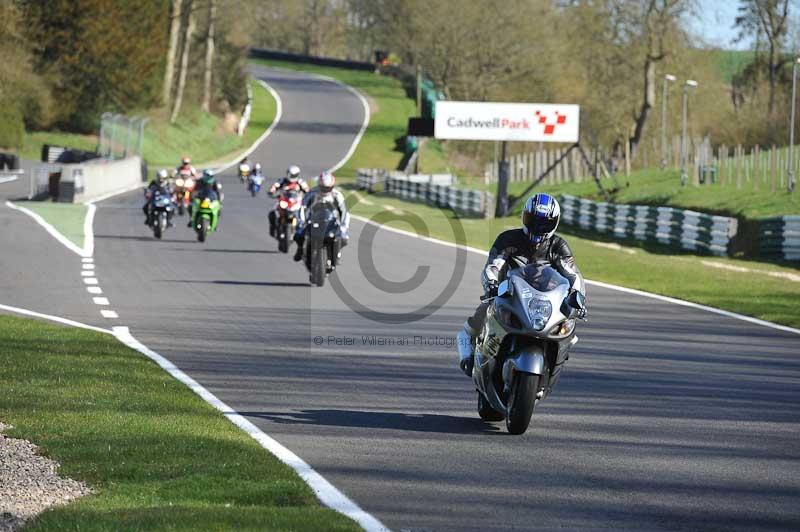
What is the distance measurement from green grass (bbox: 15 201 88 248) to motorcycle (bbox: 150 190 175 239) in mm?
1502

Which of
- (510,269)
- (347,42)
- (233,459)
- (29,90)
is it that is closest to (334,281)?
(510,269)

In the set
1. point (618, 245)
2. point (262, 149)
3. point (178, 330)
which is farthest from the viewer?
point (262, 149)

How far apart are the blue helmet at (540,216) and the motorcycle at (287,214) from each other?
18549 millimetres

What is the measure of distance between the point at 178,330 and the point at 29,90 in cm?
5513

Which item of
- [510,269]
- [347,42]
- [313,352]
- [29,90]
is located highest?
[347,42]

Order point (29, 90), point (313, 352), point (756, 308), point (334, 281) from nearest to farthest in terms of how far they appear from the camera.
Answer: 1. point (313, 352)
2. point (756, 308)
3. point (334, 281)
4. point (29, 90)

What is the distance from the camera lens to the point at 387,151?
90312 mm

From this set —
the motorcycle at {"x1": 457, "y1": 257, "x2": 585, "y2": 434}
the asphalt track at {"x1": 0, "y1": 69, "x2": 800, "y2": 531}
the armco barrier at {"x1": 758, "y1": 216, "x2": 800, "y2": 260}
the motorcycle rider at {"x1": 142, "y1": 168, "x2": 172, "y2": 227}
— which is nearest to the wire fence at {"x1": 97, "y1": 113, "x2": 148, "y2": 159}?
the motorcycle rider at {"x1": 142, "y1": 168, "x2": 172, "y2": 227}

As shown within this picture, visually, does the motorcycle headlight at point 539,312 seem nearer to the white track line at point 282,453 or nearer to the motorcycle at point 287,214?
the white track line at point 282,453

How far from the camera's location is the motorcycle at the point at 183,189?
36781mm

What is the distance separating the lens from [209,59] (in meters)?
93.9

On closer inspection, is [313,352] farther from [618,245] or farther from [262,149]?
[262,149]

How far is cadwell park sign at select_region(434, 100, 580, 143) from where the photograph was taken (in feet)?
168

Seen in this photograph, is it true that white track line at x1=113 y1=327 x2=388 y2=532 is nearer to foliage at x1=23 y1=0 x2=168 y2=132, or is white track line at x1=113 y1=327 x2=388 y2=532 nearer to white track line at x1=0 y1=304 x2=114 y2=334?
white track line at x1=0 y1=304 x2=114 y2=334
